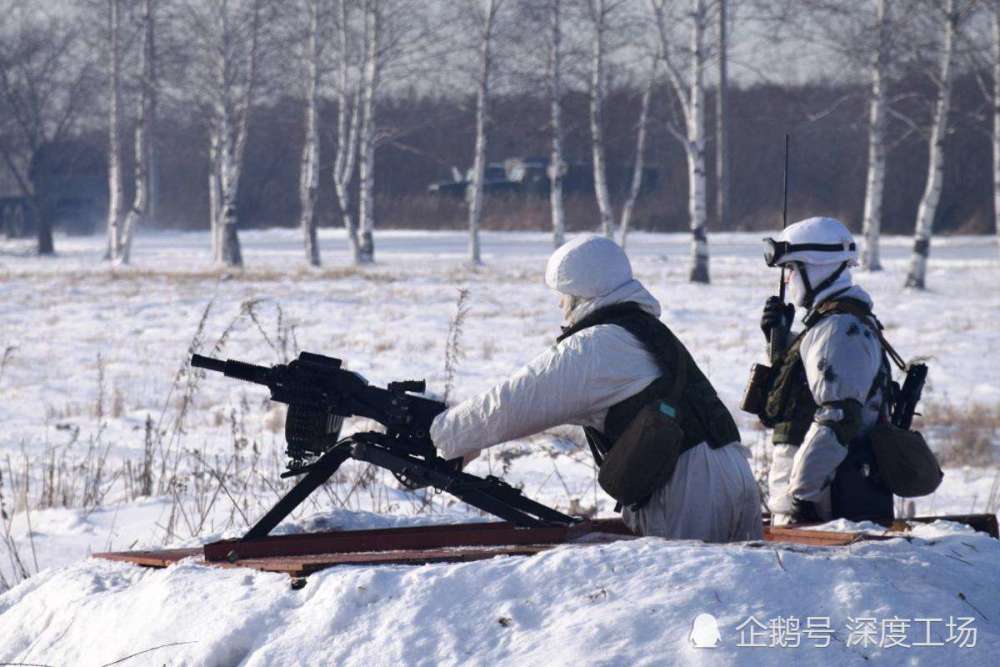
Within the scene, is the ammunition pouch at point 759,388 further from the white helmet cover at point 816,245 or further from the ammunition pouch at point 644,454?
the ammunition pouch at point 644,454

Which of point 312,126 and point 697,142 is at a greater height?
point 312,126

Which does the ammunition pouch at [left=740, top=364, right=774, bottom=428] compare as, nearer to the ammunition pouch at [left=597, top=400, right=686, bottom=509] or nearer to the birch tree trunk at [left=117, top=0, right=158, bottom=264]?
the ammunition pouch at [left=597, top=400, right=686, bottom=509]

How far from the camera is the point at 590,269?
3855 millimetres

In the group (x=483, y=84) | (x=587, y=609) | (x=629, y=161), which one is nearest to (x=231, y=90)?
(x=483, y=84)

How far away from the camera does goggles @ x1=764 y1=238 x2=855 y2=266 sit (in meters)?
4.95

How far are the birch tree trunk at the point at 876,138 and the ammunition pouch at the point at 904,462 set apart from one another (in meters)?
18.5

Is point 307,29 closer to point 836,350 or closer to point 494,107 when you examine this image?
point 494,107

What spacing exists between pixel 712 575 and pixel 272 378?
140cm

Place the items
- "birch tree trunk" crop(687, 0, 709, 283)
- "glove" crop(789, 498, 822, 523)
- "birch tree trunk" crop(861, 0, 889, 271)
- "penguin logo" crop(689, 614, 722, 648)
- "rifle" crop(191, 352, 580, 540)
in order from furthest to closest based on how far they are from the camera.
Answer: "birch tree trunk" crop(687, 0, 709, 283) → "birch tree trunk" crop(861, 0, 889, 271) → "glove" crop(789, 498, 822, 523) → "rifle" crop(191, 352, 580, 540) → "penguin logo" crop(689, 614, 722, 648)

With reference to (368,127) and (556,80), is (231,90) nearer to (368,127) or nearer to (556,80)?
(368,127)

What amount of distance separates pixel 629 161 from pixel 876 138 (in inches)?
1025

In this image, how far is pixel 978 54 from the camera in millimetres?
24031

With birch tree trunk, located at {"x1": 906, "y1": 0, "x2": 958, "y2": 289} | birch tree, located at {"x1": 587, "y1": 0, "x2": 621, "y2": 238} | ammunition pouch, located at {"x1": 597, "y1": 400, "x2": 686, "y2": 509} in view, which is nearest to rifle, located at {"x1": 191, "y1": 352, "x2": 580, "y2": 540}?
ammunition pouch, located at {"x1": 597, "y1": 400, "x2": 686, "y2": 509}

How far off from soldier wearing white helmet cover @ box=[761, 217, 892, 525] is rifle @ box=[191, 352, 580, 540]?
115cm
